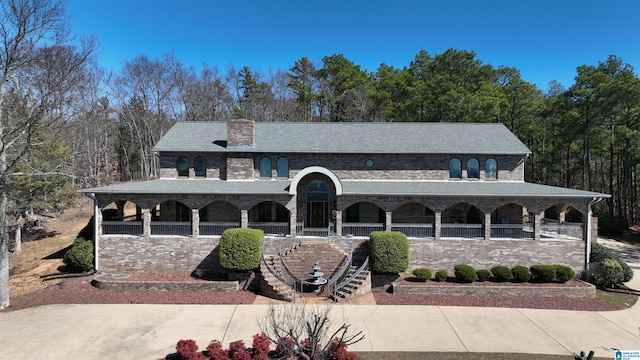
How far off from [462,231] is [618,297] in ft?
25.3

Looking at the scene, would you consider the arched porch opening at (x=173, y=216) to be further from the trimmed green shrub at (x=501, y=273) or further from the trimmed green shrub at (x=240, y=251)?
the trimmed green shrub at (x=501, y=273)

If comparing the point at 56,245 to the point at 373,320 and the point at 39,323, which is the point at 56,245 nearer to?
the point at 39,323

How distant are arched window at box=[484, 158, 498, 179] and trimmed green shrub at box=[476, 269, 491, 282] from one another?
307 inches

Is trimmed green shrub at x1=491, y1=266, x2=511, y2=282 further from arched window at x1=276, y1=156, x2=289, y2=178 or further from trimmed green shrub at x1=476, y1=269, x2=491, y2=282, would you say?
arched window at x1=276, y1=156, x2=289, y2=178

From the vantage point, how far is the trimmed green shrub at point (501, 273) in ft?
56.3

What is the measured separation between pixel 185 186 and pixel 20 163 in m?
Result: 12.3

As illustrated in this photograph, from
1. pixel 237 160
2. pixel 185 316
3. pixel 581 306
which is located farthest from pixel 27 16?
pixel 581 306

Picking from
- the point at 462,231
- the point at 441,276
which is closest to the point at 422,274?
the point at 441,276

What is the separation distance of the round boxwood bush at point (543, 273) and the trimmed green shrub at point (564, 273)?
0.29 m

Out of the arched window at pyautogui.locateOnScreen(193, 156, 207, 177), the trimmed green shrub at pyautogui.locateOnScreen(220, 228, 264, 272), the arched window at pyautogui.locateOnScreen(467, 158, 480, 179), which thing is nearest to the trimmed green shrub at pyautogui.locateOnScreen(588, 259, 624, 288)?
the arched window at pyautogui.locateOnScreen(467, 158, 480, 179)

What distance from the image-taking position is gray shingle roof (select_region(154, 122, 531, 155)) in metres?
22.4

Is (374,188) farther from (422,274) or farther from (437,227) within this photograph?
(422,274)

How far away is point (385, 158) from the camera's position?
2247 centimetres

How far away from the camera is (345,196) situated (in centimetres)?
1923
